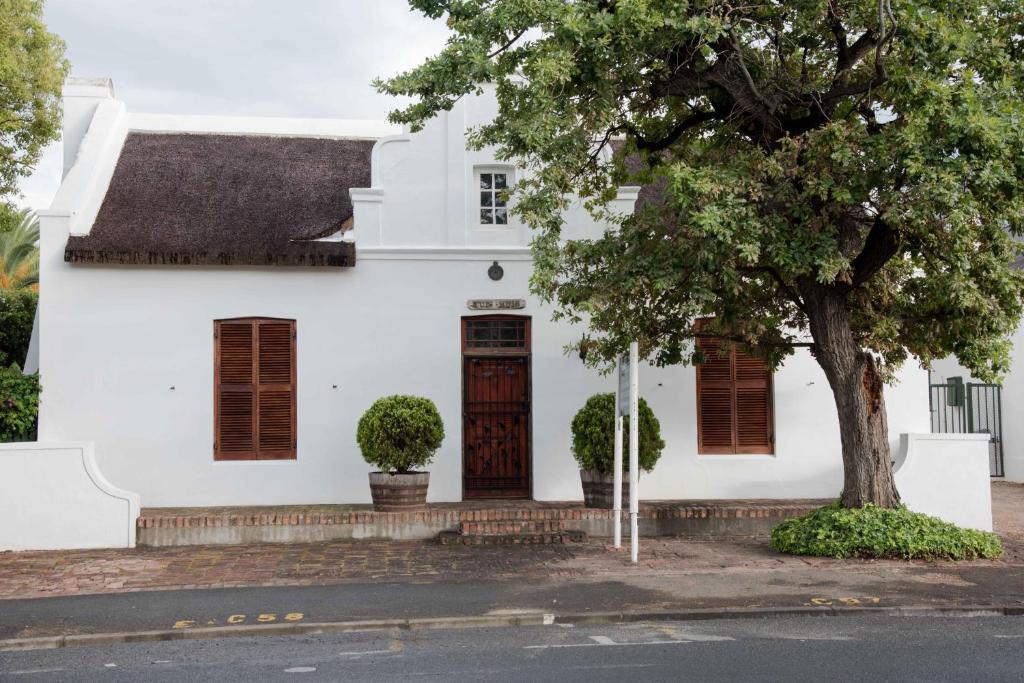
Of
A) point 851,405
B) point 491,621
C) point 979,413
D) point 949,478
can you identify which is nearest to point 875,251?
point 851,405

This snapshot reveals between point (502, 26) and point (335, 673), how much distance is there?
6.41 m

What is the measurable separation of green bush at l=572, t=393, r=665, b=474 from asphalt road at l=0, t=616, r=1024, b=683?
4.87 meters

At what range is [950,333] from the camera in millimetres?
11633

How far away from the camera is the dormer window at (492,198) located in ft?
50.1

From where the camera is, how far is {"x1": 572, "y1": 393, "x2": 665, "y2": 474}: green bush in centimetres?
1359

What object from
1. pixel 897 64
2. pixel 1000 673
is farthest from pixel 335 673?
pixel 897 64

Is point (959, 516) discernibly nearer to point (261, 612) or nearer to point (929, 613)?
point (929, 613)

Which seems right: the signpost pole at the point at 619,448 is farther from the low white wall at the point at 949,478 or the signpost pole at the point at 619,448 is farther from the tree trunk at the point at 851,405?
the low white wall at the point at 949,478

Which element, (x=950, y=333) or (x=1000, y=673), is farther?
(x=950, y=333)

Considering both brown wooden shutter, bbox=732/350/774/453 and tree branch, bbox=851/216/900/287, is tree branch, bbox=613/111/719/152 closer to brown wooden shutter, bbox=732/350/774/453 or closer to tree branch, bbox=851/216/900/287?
tree branch, bbox=851/216/900/287

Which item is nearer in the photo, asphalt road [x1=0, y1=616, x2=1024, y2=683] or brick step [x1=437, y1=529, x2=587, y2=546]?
asphalt road [x1=0, y1=616, x2=1024, y2=683]

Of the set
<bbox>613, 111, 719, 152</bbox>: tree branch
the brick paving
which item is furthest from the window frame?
the brick paving

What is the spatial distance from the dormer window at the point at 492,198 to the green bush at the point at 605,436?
3.18 metres

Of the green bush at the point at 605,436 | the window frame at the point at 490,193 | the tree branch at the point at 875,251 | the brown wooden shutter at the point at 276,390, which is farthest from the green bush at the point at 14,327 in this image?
the tree branch at the point at 875,251
